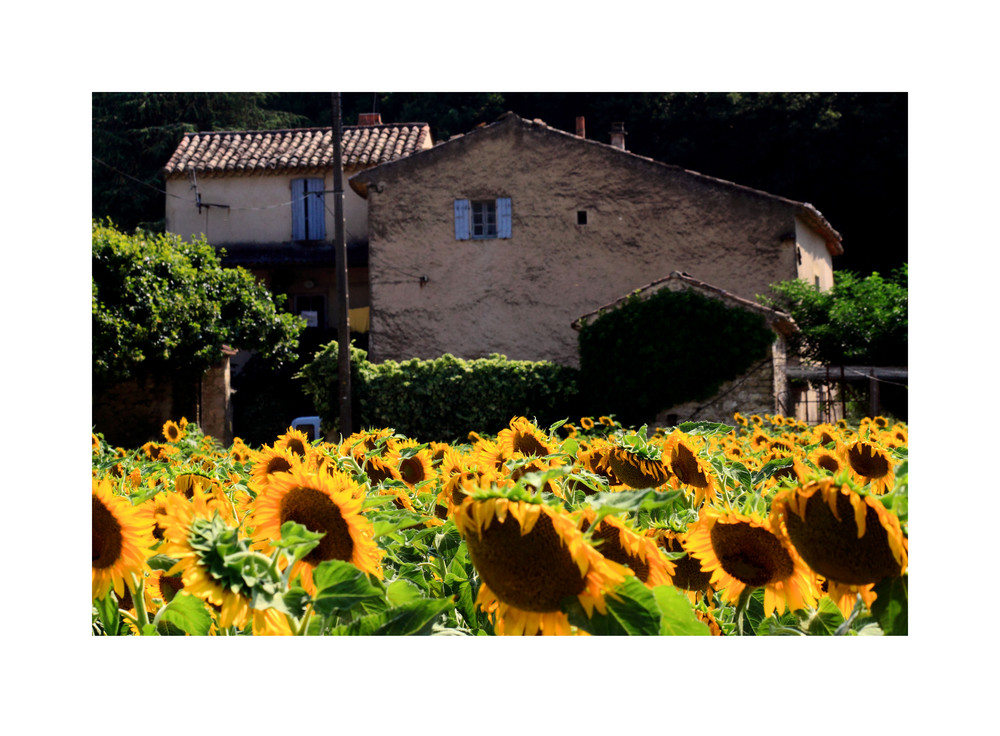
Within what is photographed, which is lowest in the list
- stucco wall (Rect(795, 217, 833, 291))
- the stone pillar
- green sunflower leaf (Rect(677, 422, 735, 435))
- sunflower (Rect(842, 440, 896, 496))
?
the stone pillar

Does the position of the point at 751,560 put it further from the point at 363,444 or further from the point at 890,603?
the point at 363,444

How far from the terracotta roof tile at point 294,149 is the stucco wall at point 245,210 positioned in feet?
1.91

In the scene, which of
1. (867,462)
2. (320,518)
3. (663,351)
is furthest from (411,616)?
(663,351)

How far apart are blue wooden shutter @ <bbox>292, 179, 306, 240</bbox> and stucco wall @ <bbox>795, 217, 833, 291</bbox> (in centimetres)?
791

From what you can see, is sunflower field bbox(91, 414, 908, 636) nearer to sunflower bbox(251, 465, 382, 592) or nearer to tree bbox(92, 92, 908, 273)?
sunflower bbox(251, 465, 382, 592)

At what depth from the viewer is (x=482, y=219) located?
14.3 metres

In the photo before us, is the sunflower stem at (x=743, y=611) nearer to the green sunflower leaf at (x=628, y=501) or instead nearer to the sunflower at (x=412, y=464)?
the green sunflower leaf at (x=628, y=501)

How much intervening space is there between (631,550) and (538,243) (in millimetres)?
13246

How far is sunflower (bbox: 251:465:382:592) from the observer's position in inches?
41.4

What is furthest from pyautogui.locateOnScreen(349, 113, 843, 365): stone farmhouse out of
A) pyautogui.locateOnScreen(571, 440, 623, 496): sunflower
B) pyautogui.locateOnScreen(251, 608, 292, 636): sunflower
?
pyautogui.locateOnScreen(251, 608, 292, 636): sunflower

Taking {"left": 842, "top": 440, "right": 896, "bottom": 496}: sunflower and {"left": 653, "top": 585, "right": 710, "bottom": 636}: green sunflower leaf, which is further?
{"left": 842, "top": 440, "right": 896, "bottom": 496}: sunflower

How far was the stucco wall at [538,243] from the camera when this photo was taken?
44.5 ft

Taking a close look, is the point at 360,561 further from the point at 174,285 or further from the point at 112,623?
the point at 174,285

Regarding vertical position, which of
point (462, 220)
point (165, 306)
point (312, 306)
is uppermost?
point (462, 220)
